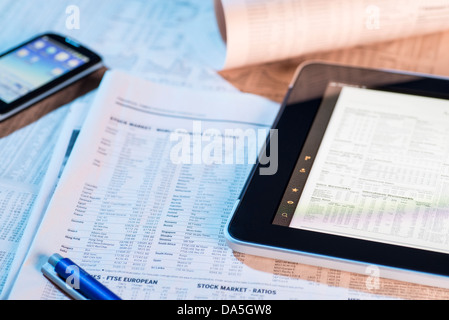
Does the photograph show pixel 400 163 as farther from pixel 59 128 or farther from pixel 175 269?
pixel 59 128

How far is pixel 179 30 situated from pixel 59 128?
10.0 inches

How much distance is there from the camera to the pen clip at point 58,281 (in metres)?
0.46

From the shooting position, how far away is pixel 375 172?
536mm

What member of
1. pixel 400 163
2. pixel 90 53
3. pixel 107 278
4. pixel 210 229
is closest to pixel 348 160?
pixel 400 163

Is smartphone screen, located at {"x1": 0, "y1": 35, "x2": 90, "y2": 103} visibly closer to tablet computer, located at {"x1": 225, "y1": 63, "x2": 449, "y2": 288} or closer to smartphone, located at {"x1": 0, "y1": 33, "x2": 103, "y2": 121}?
smartphone, located at {"x1": 0, "y1": 33, "x2": 103, "y2": 121}

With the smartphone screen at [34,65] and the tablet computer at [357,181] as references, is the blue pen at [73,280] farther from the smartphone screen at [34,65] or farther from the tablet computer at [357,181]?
the smartphone screen at [34,65]

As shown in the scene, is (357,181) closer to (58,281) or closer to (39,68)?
(58,281)

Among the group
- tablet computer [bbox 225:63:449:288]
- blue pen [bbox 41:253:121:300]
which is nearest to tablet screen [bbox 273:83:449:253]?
tablet computer [bbox 225:63:449:288]

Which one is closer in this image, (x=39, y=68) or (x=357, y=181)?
(x=357, y=181)

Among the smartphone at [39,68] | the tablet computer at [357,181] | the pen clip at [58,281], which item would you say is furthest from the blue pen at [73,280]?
the smartphone at [39,68]

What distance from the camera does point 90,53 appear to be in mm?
719

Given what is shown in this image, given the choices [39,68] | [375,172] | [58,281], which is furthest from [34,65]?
[375,172]

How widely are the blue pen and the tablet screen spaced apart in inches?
6.6
